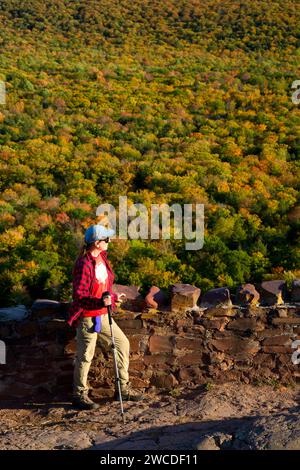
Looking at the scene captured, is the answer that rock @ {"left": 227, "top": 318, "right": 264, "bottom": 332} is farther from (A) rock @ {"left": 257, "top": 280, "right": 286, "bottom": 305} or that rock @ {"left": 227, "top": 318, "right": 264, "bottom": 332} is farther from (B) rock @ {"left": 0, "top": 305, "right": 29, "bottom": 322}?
(B) rock @ {"left": 0, "top": 305, "right": 29, "bottom": 322}

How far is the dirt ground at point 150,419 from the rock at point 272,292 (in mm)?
869

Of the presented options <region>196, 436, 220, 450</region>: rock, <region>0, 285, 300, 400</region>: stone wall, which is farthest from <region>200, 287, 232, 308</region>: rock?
<region>196, 436, 220, 450</region>: rock

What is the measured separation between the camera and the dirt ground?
414 cm

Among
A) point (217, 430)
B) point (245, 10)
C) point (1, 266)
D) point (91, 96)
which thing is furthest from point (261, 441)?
point (245, 10)

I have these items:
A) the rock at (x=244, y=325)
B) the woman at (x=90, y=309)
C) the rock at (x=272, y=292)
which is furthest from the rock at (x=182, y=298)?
the rock at (x=272, y=292)

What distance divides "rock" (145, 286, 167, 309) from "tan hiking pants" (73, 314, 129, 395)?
1.59 ft

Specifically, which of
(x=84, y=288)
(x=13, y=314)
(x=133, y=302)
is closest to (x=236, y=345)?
(x=133, y=302)

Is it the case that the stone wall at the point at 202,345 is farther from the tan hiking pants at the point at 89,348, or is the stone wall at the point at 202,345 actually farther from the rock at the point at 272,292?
the tan hiking pants at the point at 89,348

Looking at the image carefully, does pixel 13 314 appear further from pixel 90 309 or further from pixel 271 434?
pixel 271 434

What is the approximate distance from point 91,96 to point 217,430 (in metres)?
16.7

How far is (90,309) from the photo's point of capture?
4.93 metres

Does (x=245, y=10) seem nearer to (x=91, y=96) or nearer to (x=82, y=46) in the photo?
(x=82, y=46)

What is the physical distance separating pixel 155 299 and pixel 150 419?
1.30 meters

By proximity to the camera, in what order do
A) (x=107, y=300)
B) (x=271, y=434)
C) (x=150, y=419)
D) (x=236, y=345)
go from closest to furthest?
(x=271, y=434)
(x=150, y=419)
(x=107, y=300)
(x=236, y=345)
